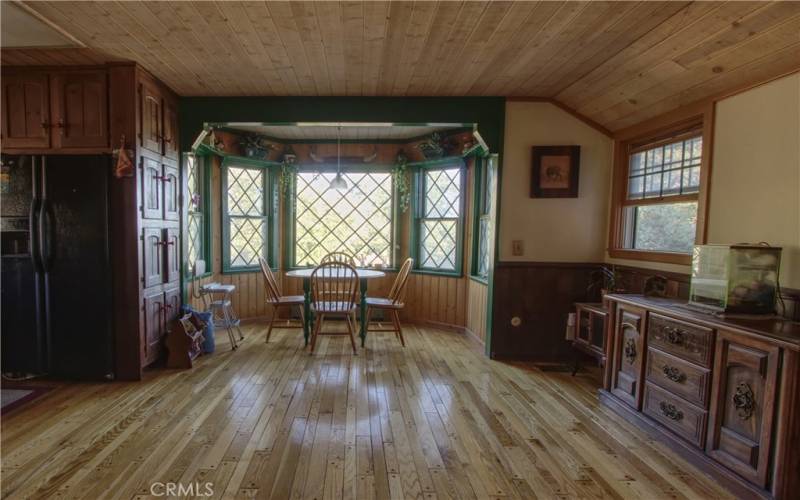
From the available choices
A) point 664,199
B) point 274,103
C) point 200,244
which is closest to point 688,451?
point 664,199

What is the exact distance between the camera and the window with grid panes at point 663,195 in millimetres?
2430

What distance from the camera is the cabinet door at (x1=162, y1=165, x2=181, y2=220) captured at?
293 cm

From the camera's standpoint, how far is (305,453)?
6.00 ft

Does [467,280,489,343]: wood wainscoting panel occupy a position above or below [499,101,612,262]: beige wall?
below

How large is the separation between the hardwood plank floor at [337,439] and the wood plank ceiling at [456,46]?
83.9 inches

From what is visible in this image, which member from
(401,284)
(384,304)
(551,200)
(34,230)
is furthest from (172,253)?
(551,200)

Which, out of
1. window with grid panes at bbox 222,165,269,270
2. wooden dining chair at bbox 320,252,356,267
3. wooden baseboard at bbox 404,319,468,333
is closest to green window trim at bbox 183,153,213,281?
window with grid panes at bbox 222,165,269,270

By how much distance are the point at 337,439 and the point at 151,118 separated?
8.60ft

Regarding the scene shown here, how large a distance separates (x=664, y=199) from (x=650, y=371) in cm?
126

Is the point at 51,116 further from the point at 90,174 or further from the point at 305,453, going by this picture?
the point at 305,453

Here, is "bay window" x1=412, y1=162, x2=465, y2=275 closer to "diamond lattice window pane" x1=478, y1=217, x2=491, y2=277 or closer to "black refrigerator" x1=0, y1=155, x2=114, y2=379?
"diamond lattice window pane" x1=478, y1=217, x2=491, y2=277

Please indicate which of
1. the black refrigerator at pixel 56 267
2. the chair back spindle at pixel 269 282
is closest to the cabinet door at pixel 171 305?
the black refrigerator at pixel 56 267

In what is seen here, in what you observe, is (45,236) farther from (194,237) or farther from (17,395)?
(194,237)

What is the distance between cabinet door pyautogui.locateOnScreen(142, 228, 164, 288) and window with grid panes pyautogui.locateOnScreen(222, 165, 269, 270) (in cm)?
126
